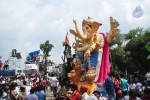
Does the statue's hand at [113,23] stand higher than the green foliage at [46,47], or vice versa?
the green foliage at [46,47]

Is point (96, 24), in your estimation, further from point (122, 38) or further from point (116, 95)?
point (122, 38)

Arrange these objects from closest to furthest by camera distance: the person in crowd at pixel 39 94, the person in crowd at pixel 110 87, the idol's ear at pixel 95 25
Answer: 1. the person in crowd at pixel 39 94
2. the person in crowd at pixel 110 87
3. the idol's ear at pixel 95 25

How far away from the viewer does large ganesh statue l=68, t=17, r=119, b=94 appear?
16531mm

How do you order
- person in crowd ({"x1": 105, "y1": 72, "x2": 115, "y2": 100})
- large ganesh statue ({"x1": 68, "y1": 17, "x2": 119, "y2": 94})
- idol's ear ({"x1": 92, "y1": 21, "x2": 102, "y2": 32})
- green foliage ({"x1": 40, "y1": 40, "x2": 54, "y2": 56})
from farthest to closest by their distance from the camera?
green foliage ({"x1": 40, "y1": 40, "x2": 54, "y2": 56}), idol's ear ({"x1": 92, "y1": 21, "x2": 102, "y2": 32}), large ganesh statue ({"x1": 68, "y1": 17, "x2": 119, "y2": 94}), person in crowd ({"x1": 105, "y1": 72, "x2": 115, "y2": 100})

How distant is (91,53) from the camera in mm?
16922

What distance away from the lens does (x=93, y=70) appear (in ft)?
54.1

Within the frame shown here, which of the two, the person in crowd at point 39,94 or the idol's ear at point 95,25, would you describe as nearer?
the person in crowd at point 39,94

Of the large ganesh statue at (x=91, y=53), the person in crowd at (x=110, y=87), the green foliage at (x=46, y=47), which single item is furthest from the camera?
the green foliage at (x=46, y=47)

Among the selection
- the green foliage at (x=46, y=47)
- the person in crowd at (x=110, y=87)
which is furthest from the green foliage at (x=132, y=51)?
the person in crowd at (x=110, y=87)

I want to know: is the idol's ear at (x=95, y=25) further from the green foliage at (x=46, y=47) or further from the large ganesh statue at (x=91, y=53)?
the green foliage at (x=46, y=47)

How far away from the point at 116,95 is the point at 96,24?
5.02 m

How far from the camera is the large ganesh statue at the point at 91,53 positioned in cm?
1653

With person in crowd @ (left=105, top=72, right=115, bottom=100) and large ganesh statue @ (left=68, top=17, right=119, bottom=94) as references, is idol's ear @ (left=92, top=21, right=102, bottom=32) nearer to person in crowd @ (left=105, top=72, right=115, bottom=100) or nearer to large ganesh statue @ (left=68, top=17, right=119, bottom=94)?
large ganesh statue @ (left=68, top=17, right=119, bottom=94)

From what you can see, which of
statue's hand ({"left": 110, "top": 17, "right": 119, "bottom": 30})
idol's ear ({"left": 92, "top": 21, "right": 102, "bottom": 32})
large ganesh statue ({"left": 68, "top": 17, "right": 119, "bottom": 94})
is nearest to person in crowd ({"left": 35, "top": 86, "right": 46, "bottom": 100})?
large ganesh statue ({"left": 68, "top": 17, "right": 119, "bottom": 94})
